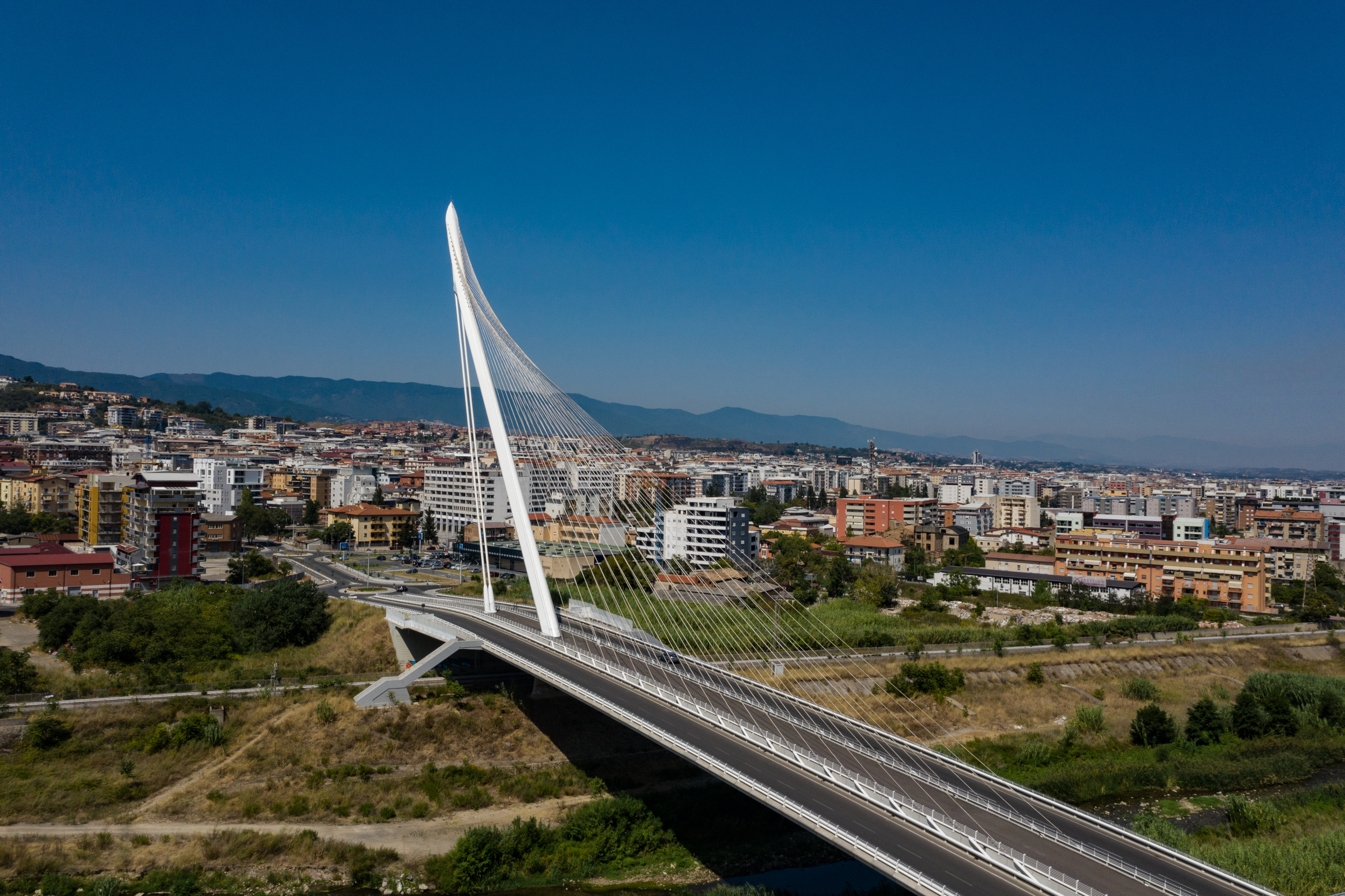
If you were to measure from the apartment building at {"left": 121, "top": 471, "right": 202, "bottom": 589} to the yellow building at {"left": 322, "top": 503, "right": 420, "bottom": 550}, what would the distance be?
11.3 m

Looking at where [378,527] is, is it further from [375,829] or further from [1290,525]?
[1290,525]

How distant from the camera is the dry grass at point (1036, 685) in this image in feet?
55.6

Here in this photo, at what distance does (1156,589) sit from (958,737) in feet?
64.0

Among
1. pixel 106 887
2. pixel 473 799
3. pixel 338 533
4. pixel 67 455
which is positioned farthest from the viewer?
pixel 67 455

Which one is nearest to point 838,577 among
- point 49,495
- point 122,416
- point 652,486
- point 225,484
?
point 652,486

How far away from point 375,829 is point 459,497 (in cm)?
3197

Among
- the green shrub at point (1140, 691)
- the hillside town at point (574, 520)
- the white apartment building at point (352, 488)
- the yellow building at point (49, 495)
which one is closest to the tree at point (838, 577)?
the hillside town at point (574, 520)

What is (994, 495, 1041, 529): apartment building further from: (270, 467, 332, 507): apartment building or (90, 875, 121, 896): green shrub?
(90, 875, 121, 896): green shrub

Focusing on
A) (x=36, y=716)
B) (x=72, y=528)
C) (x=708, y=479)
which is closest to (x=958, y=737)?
(x=36, y=716)

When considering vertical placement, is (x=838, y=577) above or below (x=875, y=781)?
below

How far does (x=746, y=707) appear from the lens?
1127cm

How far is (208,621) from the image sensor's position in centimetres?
2020

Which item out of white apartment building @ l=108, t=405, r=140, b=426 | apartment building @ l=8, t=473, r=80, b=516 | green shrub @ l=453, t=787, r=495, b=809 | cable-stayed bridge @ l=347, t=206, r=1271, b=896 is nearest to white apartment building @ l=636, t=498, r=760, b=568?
cable-stayed bridge @ l=347, t=206, r=1271, b=896

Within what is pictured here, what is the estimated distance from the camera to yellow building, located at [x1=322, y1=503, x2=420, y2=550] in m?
39.2
